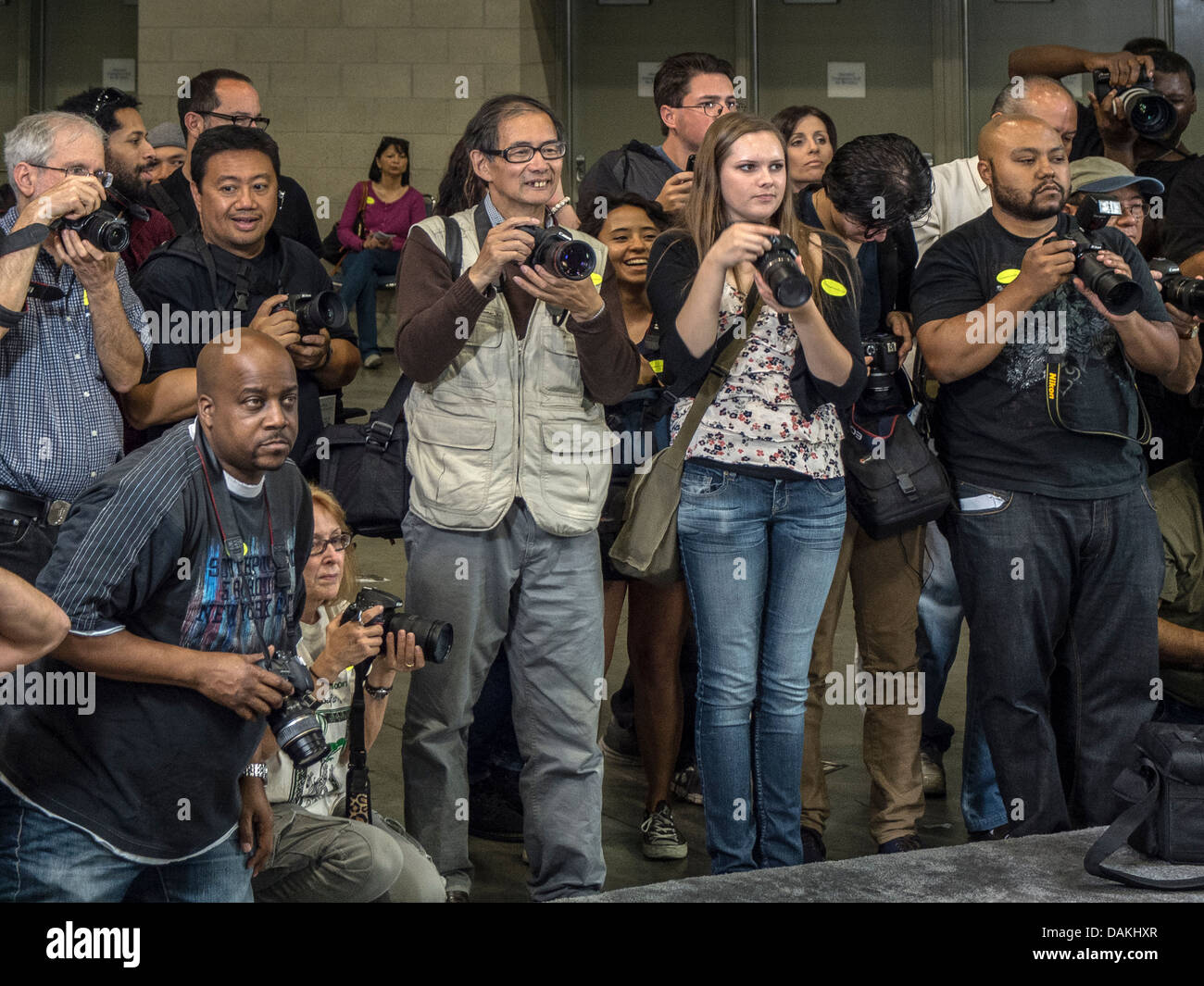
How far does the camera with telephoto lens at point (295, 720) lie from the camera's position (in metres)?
2.39

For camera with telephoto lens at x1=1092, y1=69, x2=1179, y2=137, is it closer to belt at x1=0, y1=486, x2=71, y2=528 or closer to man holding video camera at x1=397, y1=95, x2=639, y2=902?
man holding video camera at x1=397, y1=95, x2=639, y2=902

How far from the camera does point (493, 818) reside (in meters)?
3.72

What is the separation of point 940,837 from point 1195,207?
1.77 meters

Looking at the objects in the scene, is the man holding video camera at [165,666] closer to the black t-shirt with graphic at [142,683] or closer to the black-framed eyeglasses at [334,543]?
the black t-shirt with graphic at [142,683]

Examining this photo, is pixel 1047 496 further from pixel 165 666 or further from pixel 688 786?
pixel 165 666

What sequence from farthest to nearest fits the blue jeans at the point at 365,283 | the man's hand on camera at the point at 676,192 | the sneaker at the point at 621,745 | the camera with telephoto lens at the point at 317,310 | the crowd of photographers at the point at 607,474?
the blue jeans at the point at 365,283 → the sneaker at the point at 621,745 → the man's hand on camera at the point at 676,192 → the camera with telephoto lens at the point at 317,310 → the crowd of photographers at the point at 607,474

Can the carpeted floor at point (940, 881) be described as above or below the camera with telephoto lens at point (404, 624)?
below

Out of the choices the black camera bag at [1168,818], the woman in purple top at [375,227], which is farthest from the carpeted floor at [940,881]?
the woman in purple top at [375,227]

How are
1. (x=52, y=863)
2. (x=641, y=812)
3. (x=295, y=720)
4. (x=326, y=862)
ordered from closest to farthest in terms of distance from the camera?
(x=52, y=863), (x=295, y=720), (x=326, y=862), (x=641, y=812)

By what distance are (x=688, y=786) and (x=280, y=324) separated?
5.46ft

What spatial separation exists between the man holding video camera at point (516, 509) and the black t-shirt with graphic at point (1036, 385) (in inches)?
32.1

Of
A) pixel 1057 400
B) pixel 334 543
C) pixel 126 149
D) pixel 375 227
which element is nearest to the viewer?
pixel 334 543

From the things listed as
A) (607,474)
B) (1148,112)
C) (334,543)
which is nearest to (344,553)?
(334,543)

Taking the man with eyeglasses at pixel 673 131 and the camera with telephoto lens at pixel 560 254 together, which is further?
the man with eyeglasses at pixel 673 131
